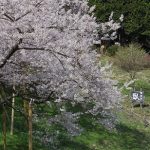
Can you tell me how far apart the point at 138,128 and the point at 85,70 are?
1496 centimetres

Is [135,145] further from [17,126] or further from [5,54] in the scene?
[5,54]

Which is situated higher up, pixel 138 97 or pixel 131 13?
pixel 131 13

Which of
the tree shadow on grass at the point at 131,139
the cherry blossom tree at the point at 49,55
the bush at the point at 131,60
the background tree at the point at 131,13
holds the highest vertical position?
the background tree at the point at 131,13

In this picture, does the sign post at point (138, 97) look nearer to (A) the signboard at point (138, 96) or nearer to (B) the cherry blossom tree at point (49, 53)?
(A) the signboard at point (138, 96)

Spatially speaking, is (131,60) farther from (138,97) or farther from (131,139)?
(131,139)

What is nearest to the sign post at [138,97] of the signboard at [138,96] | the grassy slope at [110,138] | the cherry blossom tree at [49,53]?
the signboard at [138,96]

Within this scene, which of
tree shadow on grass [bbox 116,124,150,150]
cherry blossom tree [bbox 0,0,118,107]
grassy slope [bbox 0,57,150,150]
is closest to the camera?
cherry blossom tree [bbox 0,0,118,107]

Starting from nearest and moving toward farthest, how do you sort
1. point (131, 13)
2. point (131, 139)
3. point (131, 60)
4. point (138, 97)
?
point (131, 139) < point (138, 97) < point (131, 60) < point (131, 13)

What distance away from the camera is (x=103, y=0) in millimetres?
49750

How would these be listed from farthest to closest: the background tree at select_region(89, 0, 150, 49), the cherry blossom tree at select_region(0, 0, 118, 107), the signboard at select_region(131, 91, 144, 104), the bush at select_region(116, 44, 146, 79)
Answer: the background tree at select_region(89, 0, 150, 49) < the bush at select_region(116, 44, 146, 79) < the signboard at select_region(131, 91, 144, 104) < the cherry blossom tree at select_region(0, 0, 118, 107)

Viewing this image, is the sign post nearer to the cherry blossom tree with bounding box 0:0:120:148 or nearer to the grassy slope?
the grassy slope

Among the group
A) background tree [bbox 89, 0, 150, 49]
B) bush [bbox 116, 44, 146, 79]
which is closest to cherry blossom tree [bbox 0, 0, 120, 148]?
bush [bbox 116, 44, 146, 79]

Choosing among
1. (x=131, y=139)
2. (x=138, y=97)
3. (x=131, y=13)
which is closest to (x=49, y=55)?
(x=131, y=139)

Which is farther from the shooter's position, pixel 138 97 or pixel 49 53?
pixel 138 97
